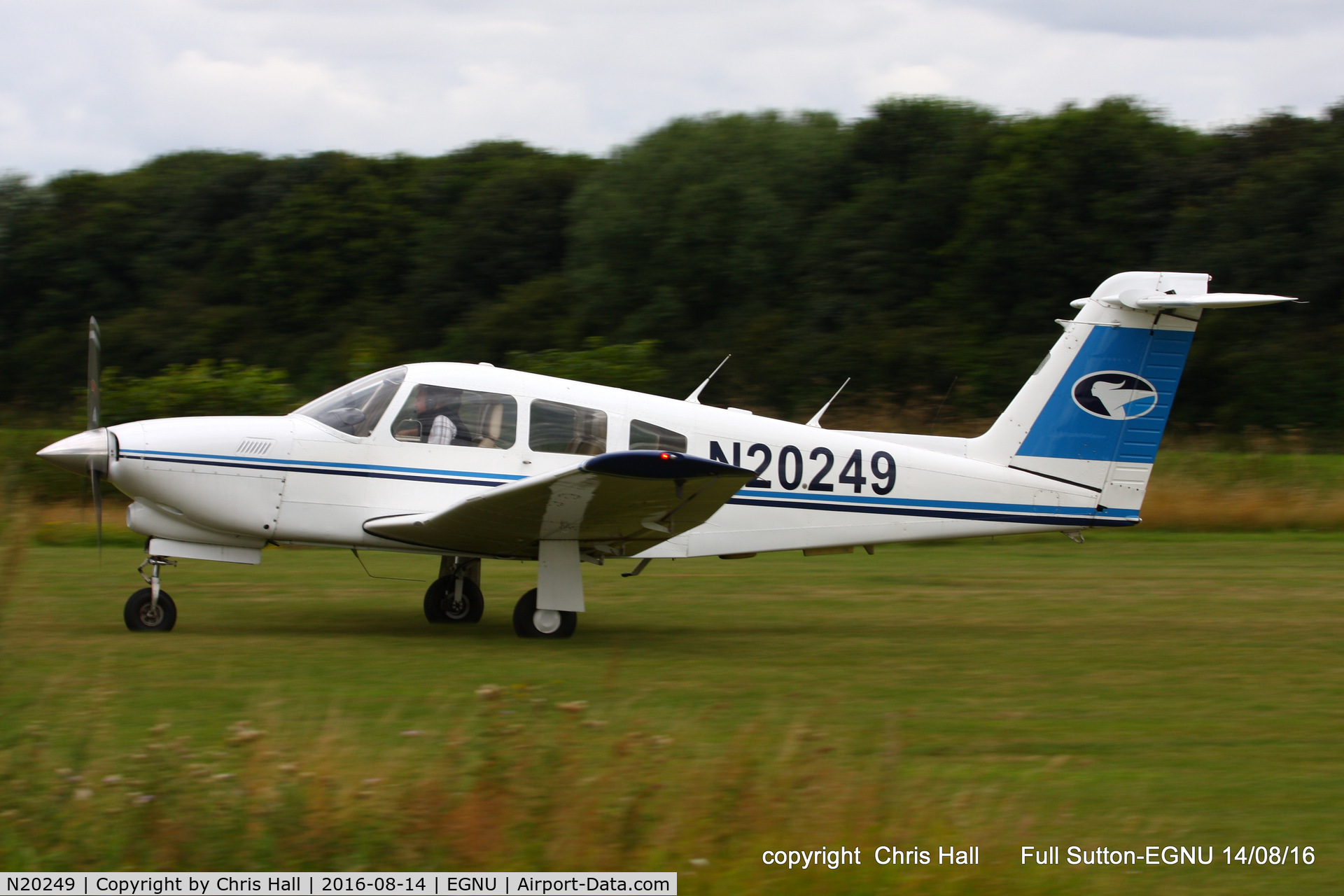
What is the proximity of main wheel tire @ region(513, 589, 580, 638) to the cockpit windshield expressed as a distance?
1.58 m

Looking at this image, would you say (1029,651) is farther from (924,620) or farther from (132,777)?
(132,777)

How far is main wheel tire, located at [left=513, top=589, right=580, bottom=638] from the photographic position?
833 centimetres

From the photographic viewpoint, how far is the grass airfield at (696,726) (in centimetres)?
364

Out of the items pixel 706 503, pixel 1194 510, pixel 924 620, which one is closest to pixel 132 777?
pixel 706 503

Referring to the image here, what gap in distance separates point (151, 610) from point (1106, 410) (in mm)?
6810

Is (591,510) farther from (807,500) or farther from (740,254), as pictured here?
(740,254)

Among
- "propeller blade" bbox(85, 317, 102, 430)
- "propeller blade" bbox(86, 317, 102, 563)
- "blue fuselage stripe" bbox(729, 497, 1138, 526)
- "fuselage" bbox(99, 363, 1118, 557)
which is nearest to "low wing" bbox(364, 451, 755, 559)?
"fuselage" bbox(99, 363, 1118, 557)

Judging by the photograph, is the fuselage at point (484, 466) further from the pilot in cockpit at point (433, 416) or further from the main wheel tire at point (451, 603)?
the main wheel tire at point (451, 603)

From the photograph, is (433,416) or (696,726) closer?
(696,726)

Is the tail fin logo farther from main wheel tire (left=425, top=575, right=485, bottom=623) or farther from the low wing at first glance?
main wheel tire (left=425, top=575, right=485, bottom=623)

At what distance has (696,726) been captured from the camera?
5547 mm

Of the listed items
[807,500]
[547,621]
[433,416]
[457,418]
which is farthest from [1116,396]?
[433,416]

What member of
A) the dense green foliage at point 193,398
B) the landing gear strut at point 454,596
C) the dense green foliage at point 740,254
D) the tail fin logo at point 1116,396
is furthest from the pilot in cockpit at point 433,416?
the dense green foliage at point 740,254

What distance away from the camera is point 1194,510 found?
604 inches
